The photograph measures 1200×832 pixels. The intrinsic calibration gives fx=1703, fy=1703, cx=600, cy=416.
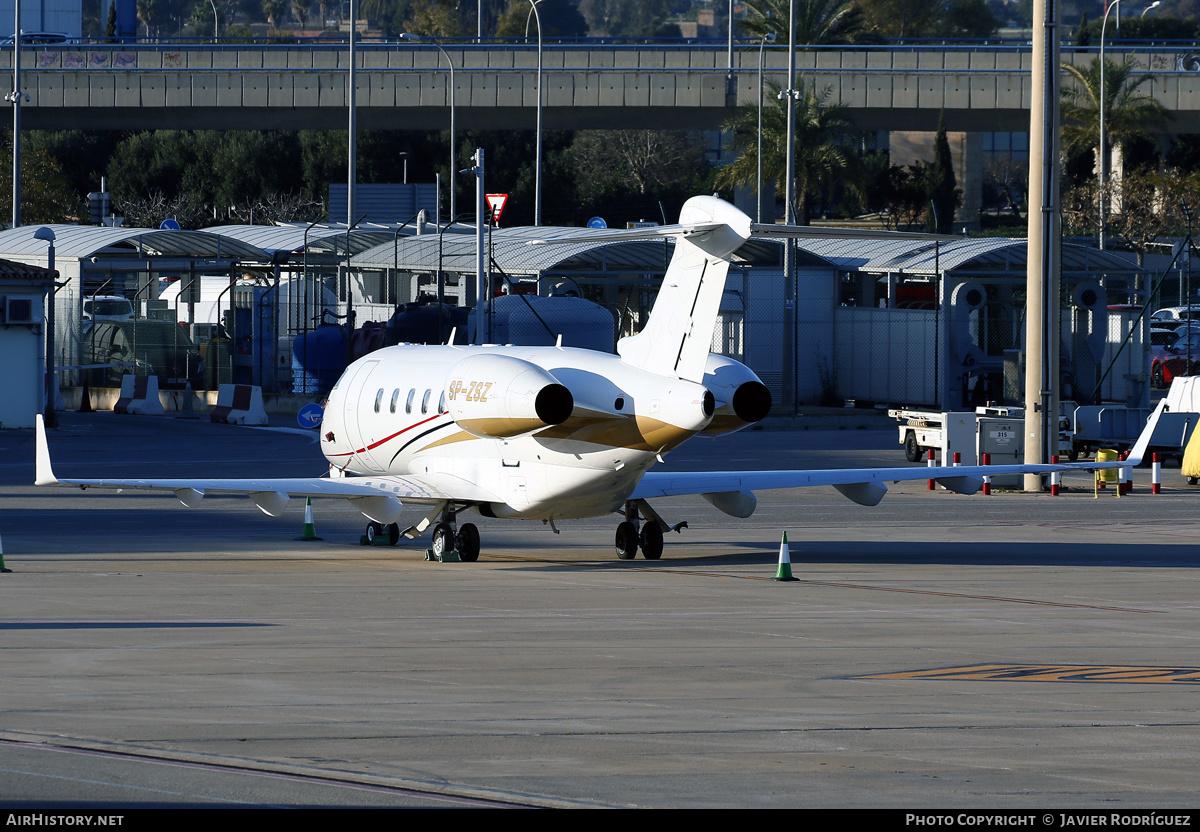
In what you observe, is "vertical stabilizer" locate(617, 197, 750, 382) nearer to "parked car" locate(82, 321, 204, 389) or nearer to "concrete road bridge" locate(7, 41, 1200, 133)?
"parked car" locate(82, 321, 204, 389)

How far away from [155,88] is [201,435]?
155ft

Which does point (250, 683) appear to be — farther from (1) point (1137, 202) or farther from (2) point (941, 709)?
(1) point (1137, 202)

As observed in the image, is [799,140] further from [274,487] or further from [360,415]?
[274,487]

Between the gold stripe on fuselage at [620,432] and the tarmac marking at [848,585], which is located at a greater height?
the gold stripe on fuselage at [620,432]

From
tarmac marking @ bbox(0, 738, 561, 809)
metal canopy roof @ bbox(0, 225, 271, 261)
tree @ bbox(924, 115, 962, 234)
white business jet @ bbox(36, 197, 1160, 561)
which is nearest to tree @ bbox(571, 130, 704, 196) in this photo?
tree @ bbox(924, 115, 962, 234)

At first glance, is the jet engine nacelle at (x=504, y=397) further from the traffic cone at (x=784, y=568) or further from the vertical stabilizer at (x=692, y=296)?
the traffic cone at (x=784, y=568)

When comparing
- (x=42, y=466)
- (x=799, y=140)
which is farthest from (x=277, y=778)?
(x=799, y=140)

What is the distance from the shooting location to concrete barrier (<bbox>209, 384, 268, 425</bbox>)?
45.8 m

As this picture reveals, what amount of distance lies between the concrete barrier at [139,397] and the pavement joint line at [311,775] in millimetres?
37856

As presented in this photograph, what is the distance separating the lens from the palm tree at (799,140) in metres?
81.9

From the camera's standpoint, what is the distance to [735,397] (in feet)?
67.1

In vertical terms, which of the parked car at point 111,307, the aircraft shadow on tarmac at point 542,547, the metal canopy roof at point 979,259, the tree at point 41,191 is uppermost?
the tree at point 41,191

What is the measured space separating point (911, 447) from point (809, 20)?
211 ft

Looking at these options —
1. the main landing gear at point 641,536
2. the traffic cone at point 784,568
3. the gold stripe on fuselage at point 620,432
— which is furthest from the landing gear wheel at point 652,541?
the gold stripe on fuselage at point 620,432
